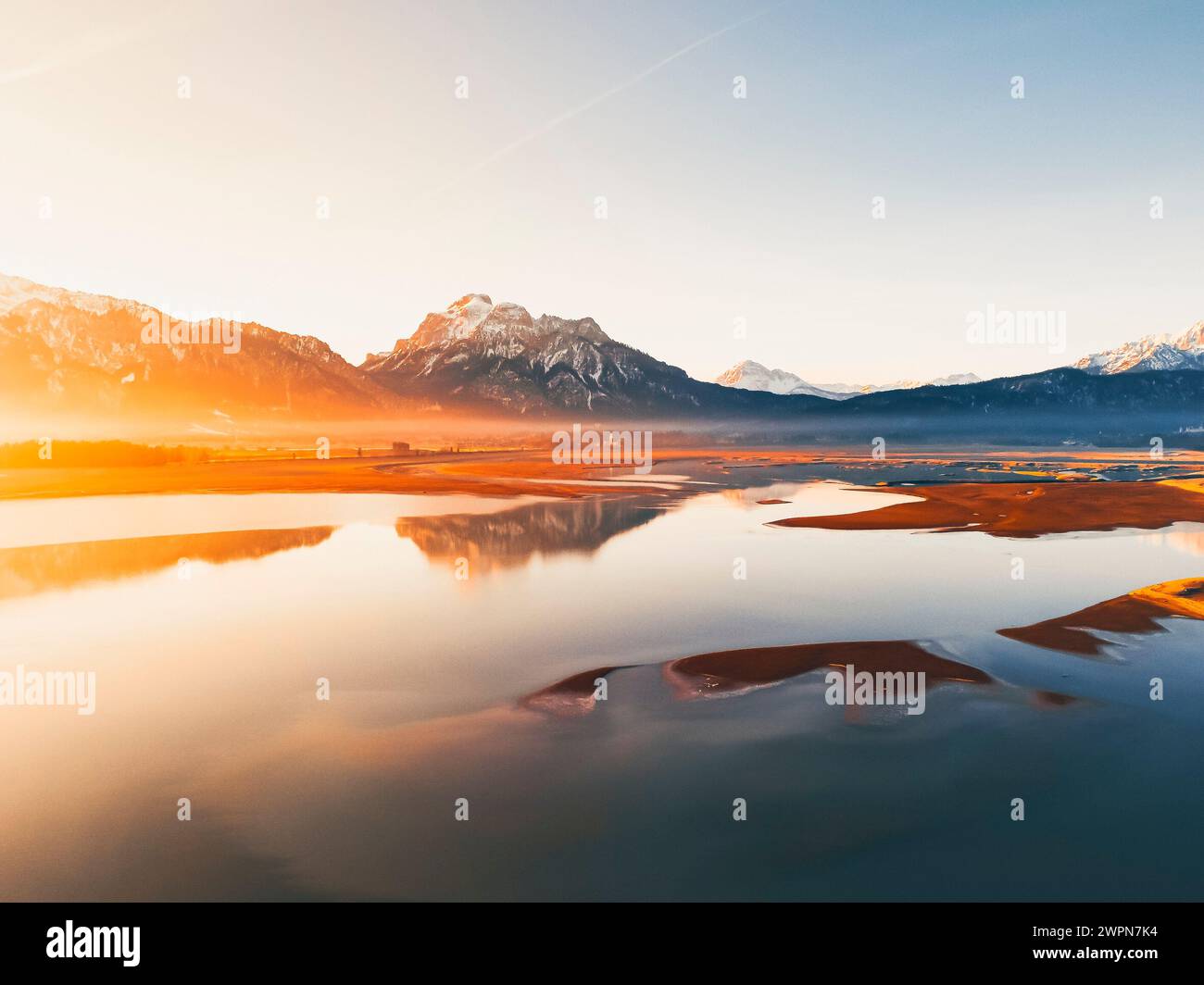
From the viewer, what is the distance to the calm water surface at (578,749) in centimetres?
1173

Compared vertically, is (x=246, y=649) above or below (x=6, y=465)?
below

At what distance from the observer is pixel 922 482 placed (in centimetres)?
8625

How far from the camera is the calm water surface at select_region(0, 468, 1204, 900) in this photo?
1173 cm

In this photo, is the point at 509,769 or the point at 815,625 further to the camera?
the point at 815,625

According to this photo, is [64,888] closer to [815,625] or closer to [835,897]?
[835,897]

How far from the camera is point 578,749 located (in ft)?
51.4

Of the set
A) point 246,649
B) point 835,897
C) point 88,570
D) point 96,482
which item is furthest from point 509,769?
point 96,482

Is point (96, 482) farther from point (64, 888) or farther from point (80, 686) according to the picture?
point (64, 888)

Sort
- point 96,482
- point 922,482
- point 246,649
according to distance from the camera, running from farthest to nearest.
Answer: point 96,482 → point 922,482 → point 246,649

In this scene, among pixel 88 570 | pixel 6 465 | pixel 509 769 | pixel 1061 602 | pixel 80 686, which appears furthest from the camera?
pixel 6 465

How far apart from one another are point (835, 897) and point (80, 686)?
21.1 meters

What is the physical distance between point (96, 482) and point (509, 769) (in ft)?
341

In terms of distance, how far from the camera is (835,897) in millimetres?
10961
